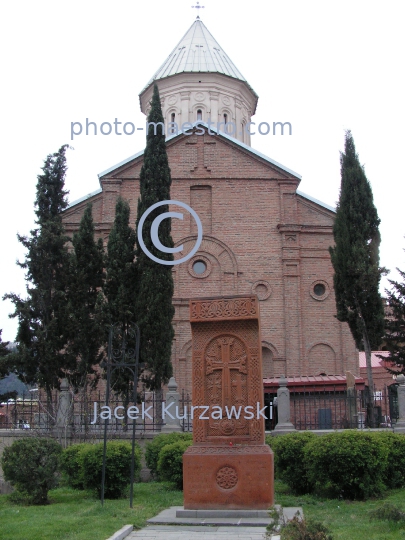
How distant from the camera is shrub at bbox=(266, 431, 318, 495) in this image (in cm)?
1052

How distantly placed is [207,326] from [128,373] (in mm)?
7914

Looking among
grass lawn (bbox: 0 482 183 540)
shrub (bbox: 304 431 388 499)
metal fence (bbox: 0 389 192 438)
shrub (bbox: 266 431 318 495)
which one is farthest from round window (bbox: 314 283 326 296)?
shrub (bbox: 304 431 388 499)

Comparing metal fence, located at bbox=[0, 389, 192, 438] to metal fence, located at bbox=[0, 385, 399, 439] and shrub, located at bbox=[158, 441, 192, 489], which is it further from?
shrub, located at bbox=[158, 441, 192, 489]

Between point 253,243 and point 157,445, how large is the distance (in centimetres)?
1120

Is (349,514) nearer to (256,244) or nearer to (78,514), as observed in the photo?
(78,514)

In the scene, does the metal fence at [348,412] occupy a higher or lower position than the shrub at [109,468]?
higher

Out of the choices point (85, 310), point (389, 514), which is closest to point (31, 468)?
point (389, 514)

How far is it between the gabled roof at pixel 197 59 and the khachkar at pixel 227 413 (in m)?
22.5

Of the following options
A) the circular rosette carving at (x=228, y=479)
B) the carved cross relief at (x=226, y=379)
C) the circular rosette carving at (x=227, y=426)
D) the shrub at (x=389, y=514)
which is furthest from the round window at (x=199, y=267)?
the shrub at (x=389, y=514)

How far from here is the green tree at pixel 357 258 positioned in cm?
1725

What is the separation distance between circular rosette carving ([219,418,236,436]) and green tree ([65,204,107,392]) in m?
8.33

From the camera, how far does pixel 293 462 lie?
34.9 ft

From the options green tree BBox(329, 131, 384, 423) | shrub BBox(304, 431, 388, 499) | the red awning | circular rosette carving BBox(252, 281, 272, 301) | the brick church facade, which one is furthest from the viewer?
circular rosette carving BBox(252, 281, 272, 301)

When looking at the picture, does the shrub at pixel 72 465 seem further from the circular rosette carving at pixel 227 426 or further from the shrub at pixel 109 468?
the circular rosette carving at pixel 227 426
